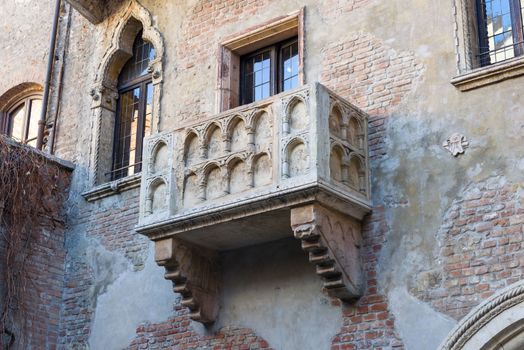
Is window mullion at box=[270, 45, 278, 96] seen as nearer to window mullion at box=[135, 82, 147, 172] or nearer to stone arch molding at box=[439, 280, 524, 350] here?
window mullion at box=[135, 82, 147, 172]

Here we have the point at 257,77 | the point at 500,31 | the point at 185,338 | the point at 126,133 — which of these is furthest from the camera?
the point at 126,133

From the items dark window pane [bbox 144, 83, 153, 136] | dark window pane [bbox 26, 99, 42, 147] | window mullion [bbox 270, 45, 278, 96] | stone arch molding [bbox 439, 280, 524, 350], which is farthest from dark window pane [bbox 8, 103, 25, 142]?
stone arch molding [bbox 439, 280, 524, 350]

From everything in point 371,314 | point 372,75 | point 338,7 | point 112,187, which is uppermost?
point 338,7

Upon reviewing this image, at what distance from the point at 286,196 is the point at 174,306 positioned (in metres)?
2.43

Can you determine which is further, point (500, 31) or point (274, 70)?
point (274, 70)

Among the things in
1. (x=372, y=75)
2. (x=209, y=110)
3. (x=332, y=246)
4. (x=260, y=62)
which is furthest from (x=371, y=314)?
(x=260, y=62)

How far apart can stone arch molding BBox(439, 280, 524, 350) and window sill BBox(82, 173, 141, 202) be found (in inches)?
179

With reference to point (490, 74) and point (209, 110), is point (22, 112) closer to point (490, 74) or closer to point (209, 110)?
point (209, 110)

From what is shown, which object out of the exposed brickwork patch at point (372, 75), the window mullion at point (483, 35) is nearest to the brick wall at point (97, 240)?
the exposed brickwork patch at point (372, 75)

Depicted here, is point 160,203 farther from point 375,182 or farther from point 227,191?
point 375,182

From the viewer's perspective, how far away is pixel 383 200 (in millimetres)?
8555

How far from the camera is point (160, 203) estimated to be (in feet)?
29.9

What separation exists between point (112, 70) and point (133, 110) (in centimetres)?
66

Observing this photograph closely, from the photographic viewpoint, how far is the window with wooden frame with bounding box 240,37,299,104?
1011 centimetres
